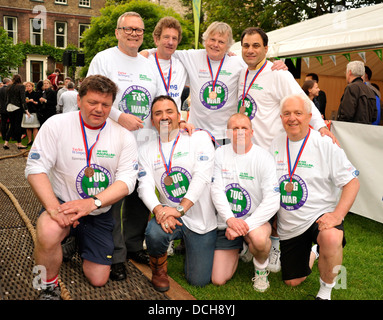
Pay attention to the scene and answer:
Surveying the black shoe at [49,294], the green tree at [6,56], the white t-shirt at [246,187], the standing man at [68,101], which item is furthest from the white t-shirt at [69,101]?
the green tree at [6,56]

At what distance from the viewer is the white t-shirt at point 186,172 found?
3.28 m

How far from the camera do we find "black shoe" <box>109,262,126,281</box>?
3279mm

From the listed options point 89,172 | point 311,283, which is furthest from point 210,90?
point 311,283

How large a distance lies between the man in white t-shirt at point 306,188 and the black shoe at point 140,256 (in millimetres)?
1263

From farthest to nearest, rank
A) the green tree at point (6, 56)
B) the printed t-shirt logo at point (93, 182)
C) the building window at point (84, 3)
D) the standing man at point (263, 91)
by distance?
the building window at point (84, 3) → the green tree at point (6, 56) → the standing man at point (263, 91) → the printed t-shirt logo at point (93, 182)

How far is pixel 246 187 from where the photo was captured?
328 cm

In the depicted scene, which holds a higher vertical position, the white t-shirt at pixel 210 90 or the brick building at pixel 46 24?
the brick building at pixel 46 24

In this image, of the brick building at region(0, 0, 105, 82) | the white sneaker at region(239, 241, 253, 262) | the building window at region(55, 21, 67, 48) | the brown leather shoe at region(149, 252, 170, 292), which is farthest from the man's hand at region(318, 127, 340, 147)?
the building window at region(55, 21, 67, 48)

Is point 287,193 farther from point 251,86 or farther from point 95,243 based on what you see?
point 95,243

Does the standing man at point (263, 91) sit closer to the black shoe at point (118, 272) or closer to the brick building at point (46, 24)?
the black shoe at point (118, 272)

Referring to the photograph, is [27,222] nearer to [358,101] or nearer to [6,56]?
[358,101]

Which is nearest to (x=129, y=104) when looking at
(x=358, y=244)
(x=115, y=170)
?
(x=115, y=170)

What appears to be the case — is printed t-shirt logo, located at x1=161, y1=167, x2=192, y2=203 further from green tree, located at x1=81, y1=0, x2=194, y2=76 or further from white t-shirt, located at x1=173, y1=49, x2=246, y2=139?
green tree, located at x1=81, y1=0, x2=194, y2=76

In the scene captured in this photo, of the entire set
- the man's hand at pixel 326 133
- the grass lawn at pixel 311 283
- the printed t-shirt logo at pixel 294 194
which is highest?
the man's hand at pixel 326 133
